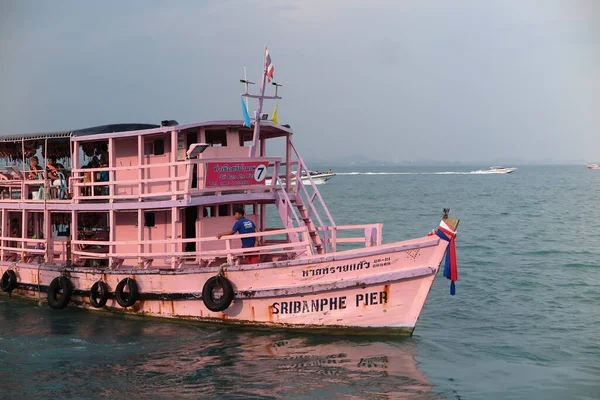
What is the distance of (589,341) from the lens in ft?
48.5

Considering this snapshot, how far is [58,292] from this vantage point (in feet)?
55.3

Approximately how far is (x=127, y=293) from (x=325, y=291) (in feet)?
16.1

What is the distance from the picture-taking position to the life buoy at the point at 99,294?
15.8 meters

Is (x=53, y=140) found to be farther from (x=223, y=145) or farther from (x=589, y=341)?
(x=589, y=341)

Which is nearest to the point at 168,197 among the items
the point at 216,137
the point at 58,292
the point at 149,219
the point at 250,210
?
the point at 149,219

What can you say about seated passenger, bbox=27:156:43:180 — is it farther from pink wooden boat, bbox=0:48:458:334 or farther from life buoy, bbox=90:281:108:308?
life buoy, bbox=90:281:108:308

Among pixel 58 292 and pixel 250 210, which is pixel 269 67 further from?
pixel 250 210

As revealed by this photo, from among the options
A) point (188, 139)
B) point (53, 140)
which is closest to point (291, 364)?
point (188, 139)

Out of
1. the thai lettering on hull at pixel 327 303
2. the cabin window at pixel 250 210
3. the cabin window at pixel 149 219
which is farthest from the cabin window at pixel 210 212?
the thai lettering on hull at pixel 327 303

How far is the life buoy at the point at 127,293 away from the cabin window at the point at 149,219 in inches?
59.9

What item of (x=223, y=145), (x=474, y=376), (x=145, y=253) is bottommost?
(x=474, y=376)

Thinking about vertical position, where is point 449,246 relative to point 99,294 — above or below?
above

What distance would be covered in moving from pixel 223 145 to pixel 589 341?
30.8 feet

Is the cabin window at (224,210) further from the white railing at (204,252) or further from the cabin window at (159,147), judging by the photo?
the cabin window at (159,147)
